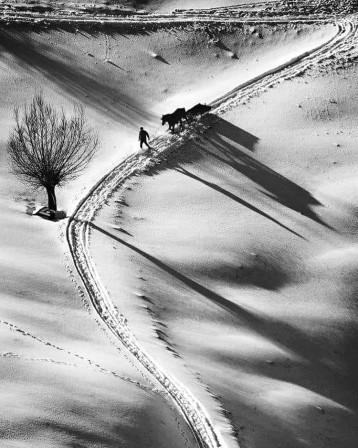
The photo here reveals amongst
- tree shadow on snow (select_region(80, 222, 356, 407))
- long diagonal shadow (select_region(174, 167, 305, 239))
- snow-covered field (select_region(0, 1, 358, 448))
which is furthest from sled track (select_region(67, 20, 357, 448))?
tree shadow on snow (select_region(80, 222, 356, 407))

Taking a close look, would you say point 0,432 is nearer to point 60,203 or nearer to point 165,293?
point 165,293

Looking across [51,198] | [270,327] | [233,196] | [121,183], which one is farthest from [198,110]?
[270,327]

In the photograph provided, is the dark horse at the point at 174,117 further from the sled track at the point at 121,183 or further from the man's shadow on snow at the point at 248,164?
the man's shadow on snow at the point at 248,164

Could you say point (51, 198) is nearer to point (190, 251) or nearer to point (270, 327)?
point (190, 251)

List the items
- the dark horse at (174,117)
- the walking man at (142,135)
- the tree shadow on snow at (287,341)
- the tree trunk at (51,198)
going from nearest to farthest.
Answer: the tree shadow on snow at (287,341) < the tree trunk at (51,198) < the walking man at (142,135) < the dark horse at (174,117)

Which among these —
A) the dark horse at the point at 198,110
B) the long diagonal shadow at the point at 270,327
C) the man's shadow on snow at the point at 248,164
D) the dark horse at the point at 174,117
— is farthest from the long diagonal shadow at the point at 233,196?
the long diagonal shadow at the point at 270,327

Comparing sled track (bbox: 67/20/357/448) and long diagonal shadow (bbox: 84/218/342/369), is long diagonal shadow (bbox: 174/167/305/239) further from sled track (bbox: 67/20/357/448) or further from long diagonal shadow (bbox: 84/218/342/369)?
long diagonal shadow (bbox: 84/218/342/369)
